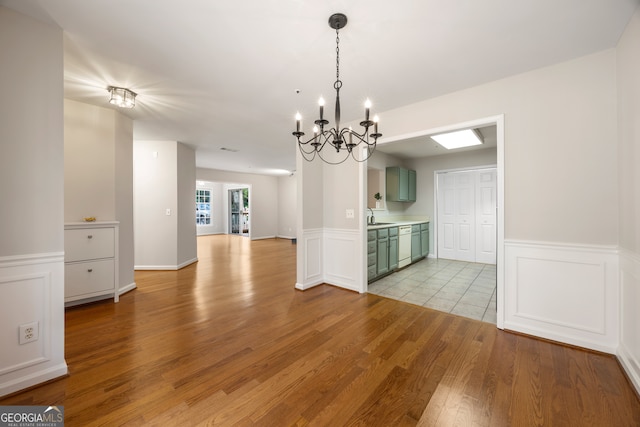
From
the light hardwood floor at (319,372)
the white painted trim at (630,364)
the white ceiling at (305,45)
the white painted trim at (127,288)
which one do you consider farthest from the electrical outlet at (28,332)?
the white painted trim at (630,364)

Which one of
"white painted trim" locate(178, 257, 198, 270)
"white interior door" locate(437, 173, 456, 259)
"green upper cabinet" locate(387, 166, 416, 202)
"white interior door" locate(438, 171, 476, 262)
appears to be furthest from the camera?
"white interior door" locate(437, 173, 456, 259)

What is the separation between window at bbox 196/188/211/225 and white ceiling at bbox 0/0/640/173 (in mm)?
8096

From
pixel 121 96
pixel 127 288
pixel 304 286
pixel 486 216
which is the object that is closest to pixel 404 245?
pixel 486 216

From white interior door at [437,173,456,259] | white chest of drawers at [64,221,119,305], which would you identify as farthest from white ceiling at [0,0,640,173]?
white interior door at [437,173,456,259]

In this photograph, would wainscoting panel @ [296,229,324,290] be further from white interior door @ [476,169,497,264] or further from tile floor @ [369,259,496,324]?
white interior door @ [476,169,497,264]

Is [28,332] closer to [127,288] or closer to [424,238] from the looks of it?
[127,288]

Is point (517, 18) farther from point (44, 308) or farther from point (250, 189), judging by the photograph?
point (250, 189)

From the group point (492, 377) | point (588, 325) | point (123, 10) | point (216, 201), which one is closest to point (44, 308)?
point (123, 10)

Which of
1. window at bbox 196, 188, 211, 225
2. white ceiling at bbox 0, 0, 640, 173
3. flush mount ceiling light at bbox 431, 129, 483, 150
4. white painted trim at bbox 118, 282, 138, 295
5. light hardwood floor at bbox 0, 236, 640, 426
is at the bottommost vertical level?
light hardwood floor at bbox 0, 236, 640, 426

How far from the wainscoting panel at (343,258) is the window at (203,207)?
28.3 feet

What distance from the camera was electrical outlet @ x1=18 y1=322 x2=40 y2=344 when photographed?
5.66 ft

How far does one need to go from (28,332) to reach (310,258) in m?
2.88

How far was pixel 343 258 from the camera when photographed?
390 cm

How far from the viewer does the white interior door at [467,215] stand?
551 centimetres
